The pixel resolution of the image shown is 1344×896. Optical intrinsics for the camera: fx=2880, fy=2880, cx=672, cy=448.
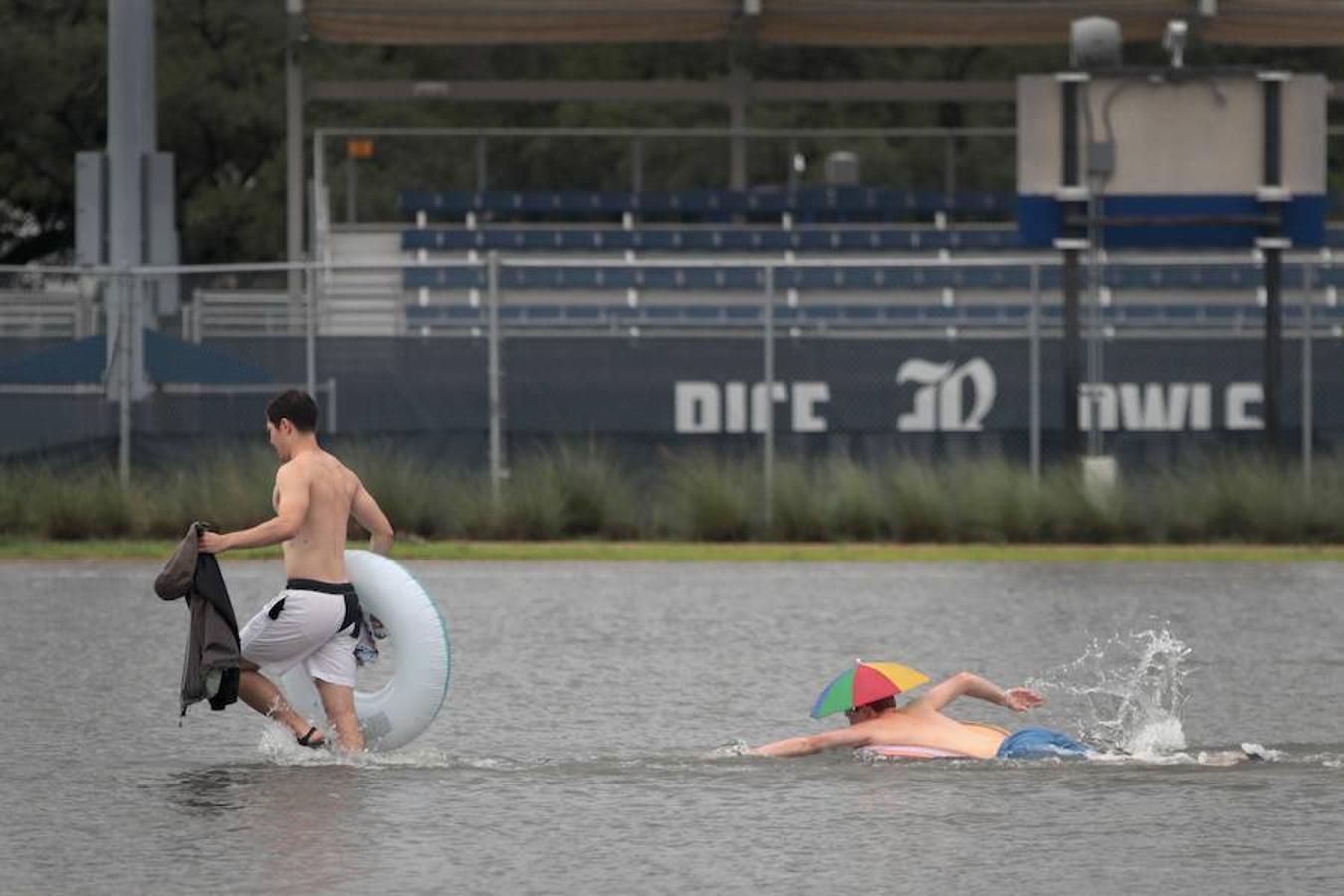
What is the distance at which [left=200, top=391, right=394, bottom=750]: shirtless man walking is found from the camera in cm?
1180

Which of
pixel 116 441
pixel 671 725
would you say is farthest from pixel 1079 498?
pixel 671 725

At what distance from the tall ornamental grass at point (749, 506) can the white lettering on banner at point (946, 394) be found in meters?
1.89

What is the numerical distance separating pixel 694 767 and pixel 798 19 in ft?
81.6

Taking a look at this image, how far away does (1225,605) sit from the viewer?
1886 cm

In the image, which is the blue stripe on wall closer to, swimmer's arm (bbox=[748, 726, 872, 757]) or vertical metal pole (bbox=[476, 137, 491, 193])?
vertical metal pole (bbox=[476, 137, 491, 193])

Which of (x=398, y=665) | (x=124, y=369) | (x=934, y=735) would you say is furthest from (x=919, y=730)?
(x=124, y=369)

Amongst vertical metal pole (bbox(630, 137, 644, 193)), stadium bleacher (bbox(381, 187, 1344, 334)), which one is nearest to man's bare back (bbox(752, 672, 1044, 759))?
stadium bleacher (bbox(381, 187, 1344, 334))

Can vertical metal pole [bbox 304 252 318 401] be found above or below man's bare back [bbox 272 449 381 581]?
above

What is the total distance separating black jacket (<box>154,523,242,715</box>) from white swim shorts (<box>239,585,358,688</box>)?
16cm

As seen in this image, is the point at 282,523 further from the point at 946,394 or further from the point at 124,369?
the point at 946,394

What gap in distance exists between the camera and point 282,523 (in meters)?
11.8

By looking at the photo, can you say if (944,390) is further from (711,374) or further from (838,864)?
(838,864)

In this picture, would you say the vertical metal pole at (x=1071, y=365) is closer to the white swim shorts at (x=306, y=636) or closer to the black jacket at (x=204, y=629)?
the white swim shorts at (x=306, y=636)

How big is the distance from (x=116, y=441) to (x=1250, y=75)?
10.9 metres
